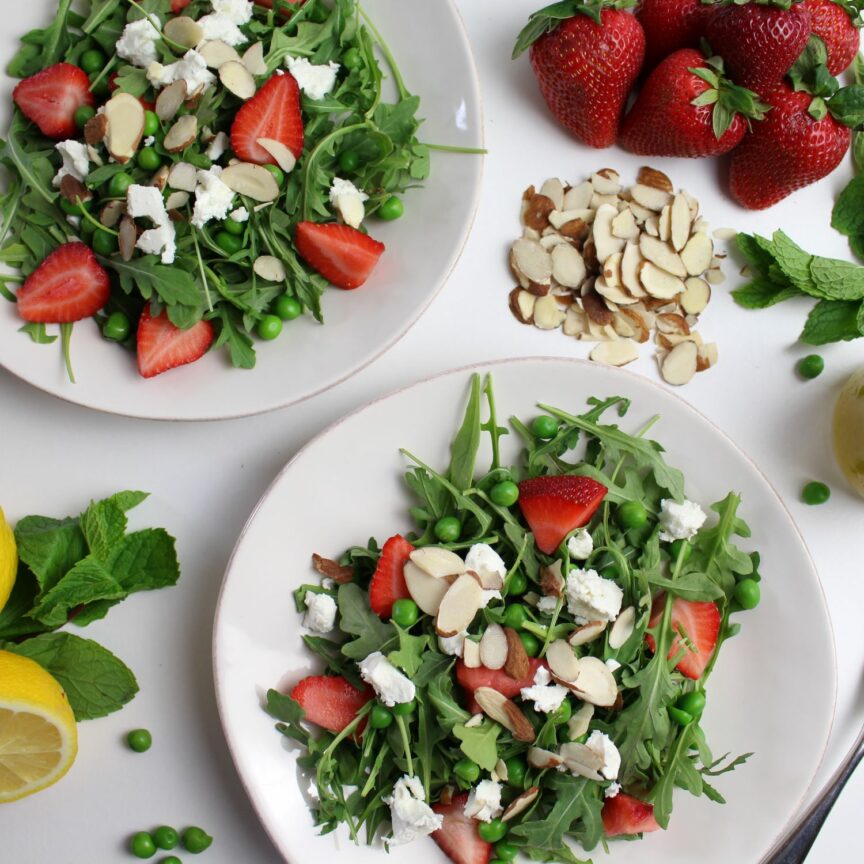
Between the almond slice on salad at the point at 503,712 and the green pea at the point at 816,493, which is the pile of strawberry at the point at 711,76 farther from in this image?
the almond slice on salad at the point at 503,712

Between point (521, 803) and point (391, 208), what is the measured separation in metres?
1.12

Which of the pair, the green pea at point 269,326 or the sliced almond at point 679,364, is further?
the sliced almond at point 679,364

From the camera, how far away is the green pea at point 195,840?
1781mm

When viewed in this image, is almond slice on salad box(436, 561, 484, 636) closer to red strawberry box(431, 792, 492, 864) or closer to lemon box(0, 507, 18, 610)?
red strawberry box(431, 792, 492, 864)

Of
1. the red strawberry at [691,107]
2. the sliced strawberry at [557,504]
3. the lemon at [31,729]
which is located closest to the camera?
the lemon at [31,729]

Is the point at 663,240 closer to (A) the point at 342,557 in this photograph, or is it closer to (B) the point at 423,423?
(B) the point at 423,423

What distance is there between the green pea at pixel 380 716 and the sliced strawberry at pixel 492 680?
0.48 feet

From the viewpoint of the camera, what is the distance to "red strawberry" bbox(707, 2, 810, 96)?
170 centimetres

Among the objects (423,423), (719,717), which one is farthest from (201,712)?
(719,717)

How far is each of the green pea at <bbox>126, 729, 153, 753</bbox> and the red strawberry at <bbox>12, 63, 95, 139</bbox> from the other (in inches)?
44.4

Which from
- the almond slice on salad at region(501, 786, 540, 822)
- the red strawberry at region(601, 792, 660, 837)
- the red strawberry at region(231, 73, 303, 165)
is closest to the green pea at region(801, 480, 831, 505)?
the red strawberry at region(601, 792, 660, 837)

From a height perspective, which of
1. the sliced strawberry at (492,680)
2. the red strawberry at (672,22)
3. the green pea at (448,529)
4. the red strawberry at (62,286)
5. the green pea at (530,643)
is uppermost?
the red strawberry at (672,22)

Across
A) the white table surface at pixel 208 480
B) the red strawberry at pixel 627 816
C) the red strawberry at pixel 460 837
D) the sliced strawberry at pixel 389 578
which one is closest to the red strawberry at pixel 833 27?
the white table surface at pixel 208 480

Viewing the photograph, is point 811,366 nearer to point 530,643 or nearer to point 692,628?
point 692,628
